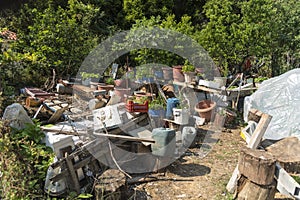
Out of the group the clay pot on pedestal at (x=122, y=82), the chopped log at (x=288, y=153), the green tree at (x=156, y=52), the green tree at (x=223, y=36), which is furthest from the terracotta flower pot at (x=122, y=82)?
the chopped log at (x=288, y=153)

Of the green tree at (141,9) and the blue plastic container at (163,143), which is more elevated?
the green tree at (141,9)

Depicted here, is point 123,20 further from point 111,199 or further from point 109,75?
point 111,199

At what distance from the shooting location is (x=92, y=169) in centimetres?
357

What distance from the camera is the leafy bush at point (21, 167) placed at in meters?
2.59

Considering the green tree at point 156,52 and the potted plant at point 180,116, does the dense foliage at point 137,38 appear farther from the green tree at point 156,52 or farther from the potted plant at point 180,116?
the potted plant at point 180,116

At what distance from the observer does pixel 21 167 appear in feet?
9.18

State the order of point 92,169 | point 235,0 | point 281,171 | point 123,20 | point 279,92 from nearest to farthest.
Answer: point 281,171, point 92,169, point 279,92, point 235,0, point 123,20

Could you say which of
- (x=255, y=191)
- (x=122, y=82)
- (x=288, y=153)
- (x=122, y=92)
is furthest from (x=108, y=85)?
(x=255, y=191)

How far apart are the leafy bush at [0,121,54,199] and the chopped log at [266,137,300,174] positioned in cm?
318

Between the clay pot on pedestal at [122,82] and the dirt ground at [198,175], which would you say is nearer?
the dirt ground at [198,175]

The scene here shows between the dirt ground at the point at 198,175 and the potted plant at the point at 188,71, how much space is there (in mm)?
1571

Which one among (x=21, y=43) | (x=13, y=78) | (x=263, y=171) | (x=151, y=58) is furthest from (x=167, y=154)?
(x=21, y=43)

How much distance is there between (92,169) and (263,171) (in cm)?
209

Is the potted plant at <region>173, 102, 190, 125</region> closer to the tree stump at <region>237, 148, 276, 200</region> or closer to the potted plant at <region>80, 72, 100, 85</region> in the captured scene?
the tree stump at <region>237, 148, 276, 200</region>
